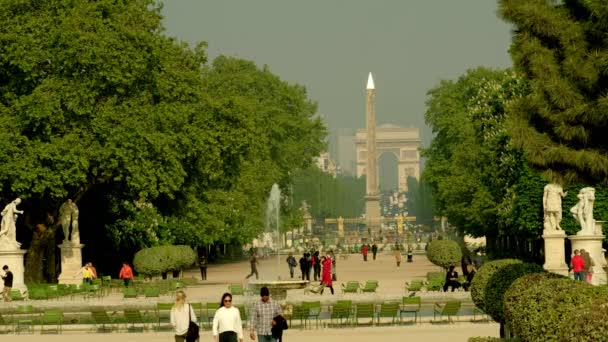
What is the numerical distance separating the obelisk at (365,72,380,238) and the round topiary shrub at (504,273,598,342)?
13223cm

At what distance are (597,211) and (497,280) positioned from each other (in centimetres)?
3603

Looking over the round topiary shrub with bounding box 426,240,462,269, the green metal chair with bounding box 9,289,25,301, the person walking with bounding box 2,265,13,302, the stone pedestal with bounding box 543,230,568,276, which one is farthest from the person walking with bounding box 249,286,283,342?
the round topiary shrub with bounding box 426,240,462,269

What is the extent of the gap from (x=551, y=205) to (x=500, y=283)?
94.0 feet

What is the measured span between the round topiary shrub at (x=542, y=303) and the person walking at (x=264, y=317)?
3.50 metres

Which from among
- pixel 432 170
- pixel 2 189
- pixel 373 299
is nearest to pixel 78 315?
pixel 373 299

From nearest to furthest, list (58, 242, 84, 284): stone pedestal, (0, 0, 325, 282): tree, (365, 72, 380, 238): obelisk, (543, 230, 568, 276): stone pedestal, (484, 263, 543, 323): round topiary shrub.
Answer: (484, 263, 543, 323): round topiary shrub
(0, 0, 325, 282): tree
(543, 230, 568, 276): stone pedestal
(58, 242, 84, 284): stone pedestal
(365, 72, 380, 238): obelisk

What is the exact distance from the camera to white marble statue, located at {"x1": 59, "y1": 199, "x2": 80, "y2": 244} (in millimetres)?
54844

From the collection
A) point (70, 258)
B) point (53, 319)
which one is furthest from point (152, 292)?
point (70, 258)

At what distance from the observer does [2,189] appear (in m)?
52.3

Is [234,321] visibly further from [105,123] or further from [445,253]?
[445,253]

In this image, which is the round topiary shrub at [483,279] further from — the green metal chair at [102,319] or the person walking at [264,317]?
the green metal chair at [102,319]

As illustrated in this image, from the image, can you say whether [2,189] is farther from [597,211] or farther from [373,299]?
[597,211]

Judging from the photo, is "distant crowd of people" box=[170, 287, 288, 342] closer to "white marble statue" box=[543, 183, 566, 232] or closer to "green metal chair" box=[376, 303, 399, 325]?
"green metal chair" box=[376, 303, 399, 325]

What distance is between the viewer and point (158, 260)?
59.6 metres
